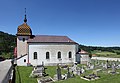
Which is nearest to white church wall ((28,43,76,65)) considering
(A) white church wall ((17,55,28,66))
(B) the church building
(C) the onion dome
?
(B) the church building

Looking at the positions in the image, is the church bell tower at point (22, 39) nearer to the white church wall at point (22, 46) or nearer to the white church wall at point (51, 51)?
the white church wall at point (22, 46)

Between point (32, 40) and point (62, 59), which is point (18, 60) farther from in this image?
point (62, 59)

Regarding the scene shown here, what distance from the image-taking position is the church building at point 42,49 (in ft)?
95.8

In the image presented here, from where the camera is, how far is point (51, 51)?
30.1 meters

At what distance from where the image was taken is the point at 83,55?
32250 millimetres

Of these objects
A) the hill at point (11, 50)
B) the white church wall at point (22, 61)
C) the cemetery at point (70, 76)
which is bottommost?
the cemetery at point (70, 76)

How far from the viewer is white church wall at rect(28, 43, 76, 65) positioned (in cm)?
2928

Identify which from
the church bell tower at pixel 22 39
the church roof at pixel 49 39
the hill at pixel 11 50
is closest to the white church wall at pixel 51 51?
the church roof at pixel 49 39

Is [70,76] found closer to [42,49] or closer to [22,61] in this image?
[42,49]

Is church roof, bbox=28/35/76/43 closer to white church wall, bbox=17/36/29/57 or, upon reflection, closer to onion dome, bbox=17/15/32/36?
white church wall, bbox=17/36/29/57

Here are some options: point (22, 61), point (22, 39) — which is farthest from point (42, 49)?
point (22, 39)

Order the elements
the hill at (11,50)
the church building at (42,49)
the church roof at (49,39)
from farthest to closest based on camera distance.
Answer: the hill at (11,50) < the church roof at (49,39) < the church building at (42,49)

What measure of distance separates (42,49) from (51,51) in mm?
1981

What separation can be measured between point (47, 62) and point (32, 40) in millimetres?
5660
